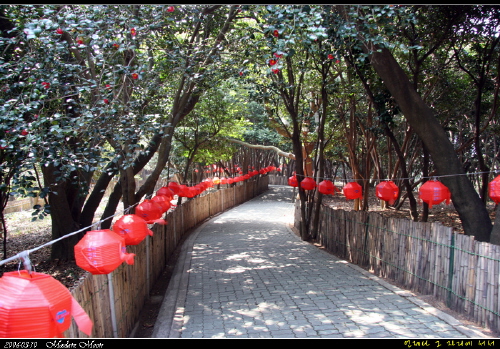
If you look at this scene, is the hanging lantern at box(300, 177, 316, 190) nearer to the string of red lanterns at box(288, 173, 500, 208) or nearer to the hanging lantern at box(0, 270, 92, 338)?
the string of red lanterns at box(288, 173, 500, 208)

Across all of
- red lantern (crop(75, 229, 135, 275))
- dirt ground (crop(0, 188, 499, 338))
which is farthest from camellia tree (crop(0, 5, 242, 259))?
red lantern (crop(75, 229, 135, 275))

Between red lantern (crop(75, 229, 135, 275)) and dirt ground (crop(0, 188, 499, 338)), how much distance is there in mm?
612

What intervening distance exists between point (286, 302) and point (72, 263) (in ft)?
16.0

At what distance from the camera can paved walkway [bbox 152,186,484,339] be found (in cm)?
463

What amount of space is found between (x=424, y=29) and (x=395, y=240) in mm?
4721

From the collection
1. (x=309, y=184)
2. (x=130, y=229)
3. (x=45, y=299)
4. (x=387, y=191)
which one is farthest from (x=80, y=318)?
(x=309, y=184)

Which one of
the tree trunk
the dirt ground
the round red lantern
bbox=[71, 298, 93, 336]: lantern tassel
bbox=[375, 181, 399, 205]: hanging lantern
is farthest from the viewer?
bbox=[375, 181, 399, 205]: hanging lantern

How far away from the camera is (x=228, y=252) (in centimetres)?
992

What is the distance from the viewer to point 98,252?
11.6 ft

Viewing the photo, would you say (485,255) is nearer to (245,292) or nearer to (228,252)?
(245,292)

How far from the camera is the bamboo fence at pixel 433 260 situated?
4461mm

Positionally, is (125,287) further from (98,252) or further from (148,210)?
(148,210)

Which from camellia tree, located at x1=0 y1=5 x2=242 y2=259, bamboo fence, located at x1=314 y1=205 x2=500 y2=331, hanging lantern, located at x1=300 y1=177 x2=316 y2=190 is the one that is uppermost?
camellia tree, located at x1=0 y1=5 x2=242 y2=259

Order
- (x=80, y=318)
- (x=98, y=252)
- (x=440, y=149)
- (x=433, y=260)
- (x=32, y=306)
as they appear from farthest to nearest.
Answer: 1. (x=440, y=149)
2. (x=433, y=260)
3. (x=98, y=252)
4. (x=80, y=318)
5. (x=32, y=306)
